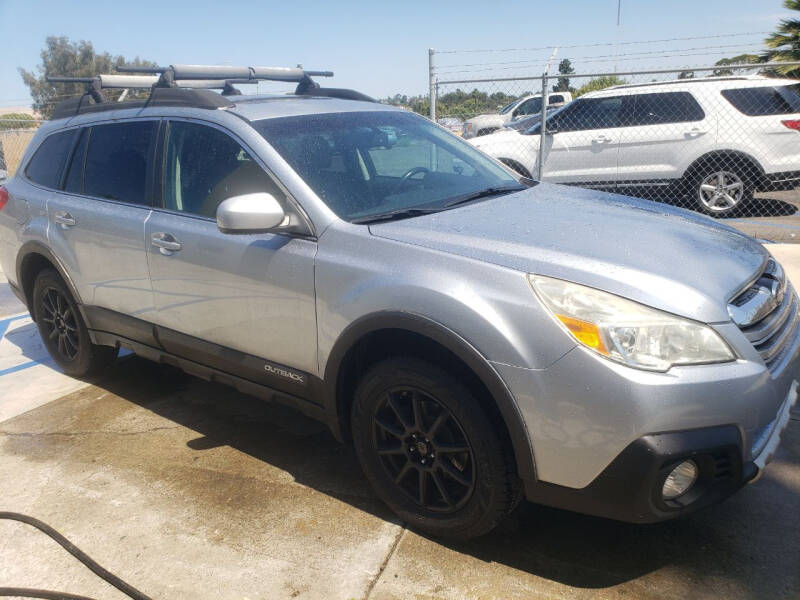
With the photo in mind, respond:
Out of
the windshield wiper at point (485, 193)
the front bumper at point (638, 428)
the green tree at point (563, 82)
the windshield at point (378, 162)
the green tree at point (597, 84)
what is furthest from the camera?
the green tree at point (597, 84)

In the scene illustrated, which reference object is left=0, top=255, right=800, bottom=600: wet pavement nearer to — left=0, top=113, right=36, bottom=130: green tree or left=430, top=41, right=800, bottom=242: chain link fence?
left=430, top=41, right=800, bottom=242: chain link fence

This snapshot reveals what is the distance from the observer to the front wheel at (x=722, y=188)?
9070 millimetres

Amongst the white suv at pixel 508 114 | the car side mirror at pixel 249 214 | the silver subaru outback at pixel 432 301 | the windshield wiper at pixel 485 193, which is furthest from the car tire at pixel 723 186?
the car side mirror at pixel 249 214

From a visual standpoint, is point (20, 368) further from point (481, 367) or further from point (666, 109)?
point (666, 109)

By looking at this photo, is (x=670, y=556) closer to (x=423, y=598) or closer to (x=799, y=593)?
(x=799, y=593)

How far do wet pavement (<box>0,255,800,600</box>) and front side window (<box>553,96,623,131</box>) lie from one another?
21.7 ft

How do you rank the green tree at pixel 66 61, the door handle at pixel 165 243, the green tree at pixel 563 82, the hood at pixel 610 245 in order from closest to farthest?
the hood at pixel 610 245 < the door handle at pixel 165 243 < the green tree at pixel 563 82 < the green tree at pixel 66 61

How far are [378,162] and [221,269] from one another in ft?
3.19

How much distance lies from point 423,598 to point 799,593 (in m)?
1.33

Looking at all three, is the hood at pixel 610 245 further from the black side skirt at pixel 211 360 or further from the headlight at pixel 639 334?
the black side skirt at pixel 211 360

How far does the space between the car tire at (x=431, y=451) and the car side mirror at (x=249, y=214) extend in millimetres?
774

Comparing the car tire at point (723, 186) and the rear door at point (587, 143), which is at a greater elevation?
the rear door at point (587, 143)

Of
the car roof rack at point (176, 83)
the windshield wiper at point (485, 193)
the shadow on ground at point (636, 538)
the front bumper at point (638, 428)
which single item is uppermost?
the car roof rack at point (176, 83)

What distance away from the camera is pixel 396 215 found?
3.09 metres
